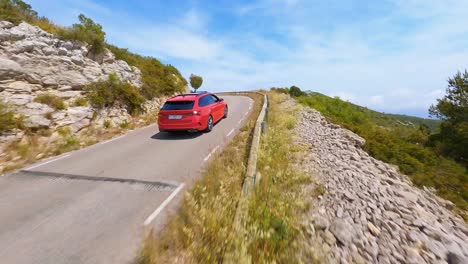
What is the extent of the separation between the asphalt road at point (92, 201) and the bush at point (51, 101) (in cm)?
294

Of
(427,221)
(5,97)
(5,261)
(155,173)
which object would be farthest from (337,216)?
(5,97)

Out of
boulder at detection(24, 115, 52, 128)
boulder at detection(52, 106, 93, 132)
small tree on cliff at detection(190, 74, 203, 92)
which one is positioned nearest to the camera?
boulder at detection(24, 115, 52, 128)

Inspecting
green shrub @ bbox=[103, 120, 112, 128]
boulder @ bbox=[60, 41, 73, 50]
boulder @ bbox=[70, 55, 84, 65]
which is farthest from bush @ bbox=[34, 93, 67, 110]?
boulder @ bbox=[60, 41, 73, 50]

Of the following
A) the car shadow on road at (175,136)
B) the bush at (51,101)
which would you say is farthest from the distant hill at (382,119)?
the bush at (51,101)

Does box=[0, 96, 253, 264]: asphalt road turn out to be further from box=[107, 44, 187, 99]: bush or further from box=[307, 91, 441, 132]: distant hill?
box=[307, 91, 441, 132]: distant hill

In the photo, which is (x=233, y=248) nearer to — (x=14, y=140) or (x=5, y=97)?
(x=14, y=140)

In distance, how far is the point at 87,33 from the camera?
14750 mm

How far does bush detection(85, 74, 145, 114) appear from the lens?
11.5 m

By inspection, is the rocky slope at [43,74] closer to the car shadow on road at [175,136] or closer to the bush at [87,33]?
the bush at [87,33]

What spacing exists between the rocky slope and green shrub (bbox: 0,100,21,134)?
0.35 metres

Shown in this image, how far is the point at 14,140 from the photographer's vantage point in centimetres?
770

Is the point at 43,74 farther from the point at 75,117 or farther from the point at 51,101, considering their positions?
the point at 75,117

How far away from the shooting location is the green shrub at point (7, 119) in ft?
24.9

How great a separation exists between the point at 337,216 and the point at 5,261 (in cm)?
497
